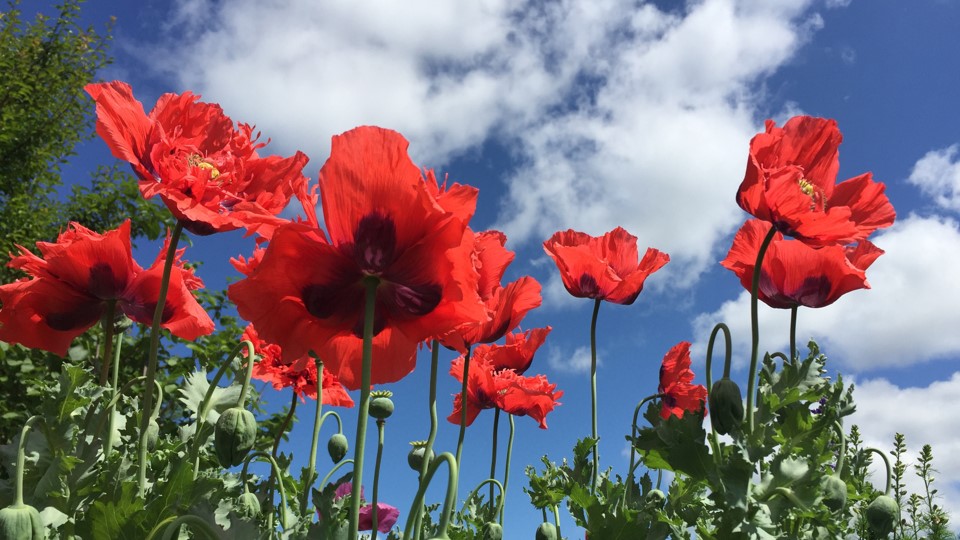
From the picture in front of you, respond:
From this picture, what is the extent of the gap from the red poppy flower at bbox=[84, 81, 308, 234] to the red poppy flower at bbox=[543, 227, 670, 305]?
4.54 ft

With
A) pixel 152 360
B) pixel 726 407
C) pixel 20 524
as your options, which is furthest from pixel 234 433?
pixel 726 407

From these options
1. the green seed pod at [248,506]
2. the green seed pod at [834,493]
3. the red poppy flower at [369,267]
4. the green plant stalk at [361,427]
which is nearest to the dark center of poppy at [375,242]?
the red poppy flower at [369,267]

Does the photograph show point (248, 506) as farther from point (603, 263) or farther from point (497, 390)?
point (603, 263)

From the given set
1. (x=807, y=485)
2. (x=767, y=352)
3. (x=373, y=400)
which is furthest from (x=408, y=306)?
(x=373, y=400)

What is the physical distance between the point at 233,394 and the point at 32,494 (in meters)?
0.51

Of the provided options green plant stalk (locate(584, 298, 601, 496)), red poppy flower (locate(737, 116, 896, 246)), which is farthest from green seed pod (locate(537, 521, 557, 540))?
red poppy flower (locate(737, 116, 896, 246))

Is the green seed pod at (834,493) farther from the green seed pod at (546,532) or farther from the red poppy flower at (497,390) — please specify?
the red poppy flower at (497,390)

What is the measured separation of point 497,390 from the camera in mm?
3035

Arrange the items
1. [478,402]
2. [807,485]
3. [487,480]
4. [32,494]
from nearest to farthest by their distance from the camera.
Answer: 1. [807,485]
2. [32,494]
3. [487,480]
4. [478,402]

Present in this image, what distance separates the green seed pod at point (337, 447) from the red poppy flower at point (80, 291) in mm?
1303

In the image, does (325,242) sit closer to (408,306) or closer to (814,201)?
(408,306)

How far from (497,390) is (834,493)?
1.33 meters

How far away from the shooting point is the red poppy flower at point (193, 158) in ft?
5.33

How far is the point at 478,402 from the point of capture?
10.1ft
